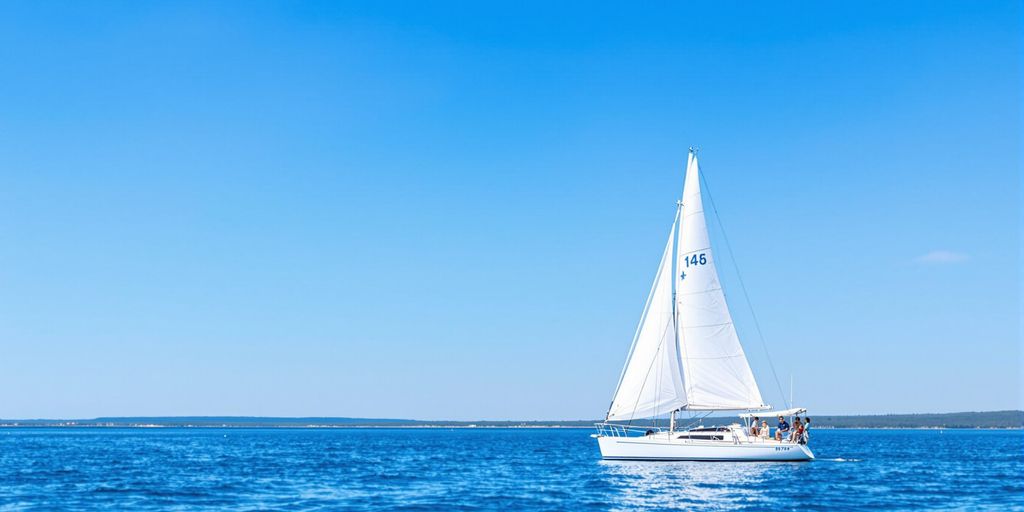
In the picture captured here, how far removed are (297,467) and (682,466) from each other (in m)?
25.8

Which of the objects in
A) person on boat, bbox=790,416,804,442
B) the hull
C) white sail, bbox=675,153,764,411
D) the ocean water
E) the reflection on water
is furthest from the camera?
white sail, bbox=675,153,764,411

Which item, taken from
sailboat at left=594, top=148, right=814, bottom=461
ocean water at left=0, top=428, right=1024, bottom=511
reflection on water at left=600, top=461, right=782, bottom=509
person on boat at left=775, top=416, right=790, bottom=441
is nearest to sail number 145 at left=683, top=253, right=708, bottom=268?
sailboat at left=594, top=148, right=814, bottom=461

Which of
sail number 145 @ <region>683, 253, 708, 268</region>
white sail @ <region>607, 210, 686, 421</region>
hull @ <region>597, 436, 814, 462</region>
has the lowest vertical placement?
hull @ <region>597, 436, 814, 462</region>

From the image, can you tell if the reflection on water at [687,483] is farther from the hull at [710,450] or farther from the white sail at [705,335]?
the white sail at [705,335]

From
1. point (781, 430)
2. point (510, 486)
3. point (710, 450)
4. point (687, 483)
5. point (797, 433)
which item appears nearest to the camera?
point (687, 483)

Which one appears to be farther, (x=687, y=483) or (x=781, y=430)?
(x=781, y=430)

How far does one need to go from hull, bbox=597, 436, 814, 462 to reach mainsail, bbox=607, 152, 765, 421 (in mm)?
2840

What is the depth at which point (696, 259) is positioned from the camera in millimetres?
60969

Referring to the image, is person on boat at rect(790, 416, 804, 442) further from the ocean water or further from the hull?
the ocean water

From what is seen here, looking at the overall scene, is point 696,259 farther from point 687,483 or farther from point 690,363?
point 687,483

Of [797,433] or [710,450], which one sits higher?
[797,433]

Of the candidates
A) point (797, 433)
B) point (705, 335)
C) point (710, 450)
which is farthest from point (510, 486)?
point (797, 433)

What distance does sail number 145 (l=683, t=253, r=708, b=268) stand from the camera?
6069cm

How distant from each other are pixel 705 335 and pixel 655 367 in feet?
12.2
